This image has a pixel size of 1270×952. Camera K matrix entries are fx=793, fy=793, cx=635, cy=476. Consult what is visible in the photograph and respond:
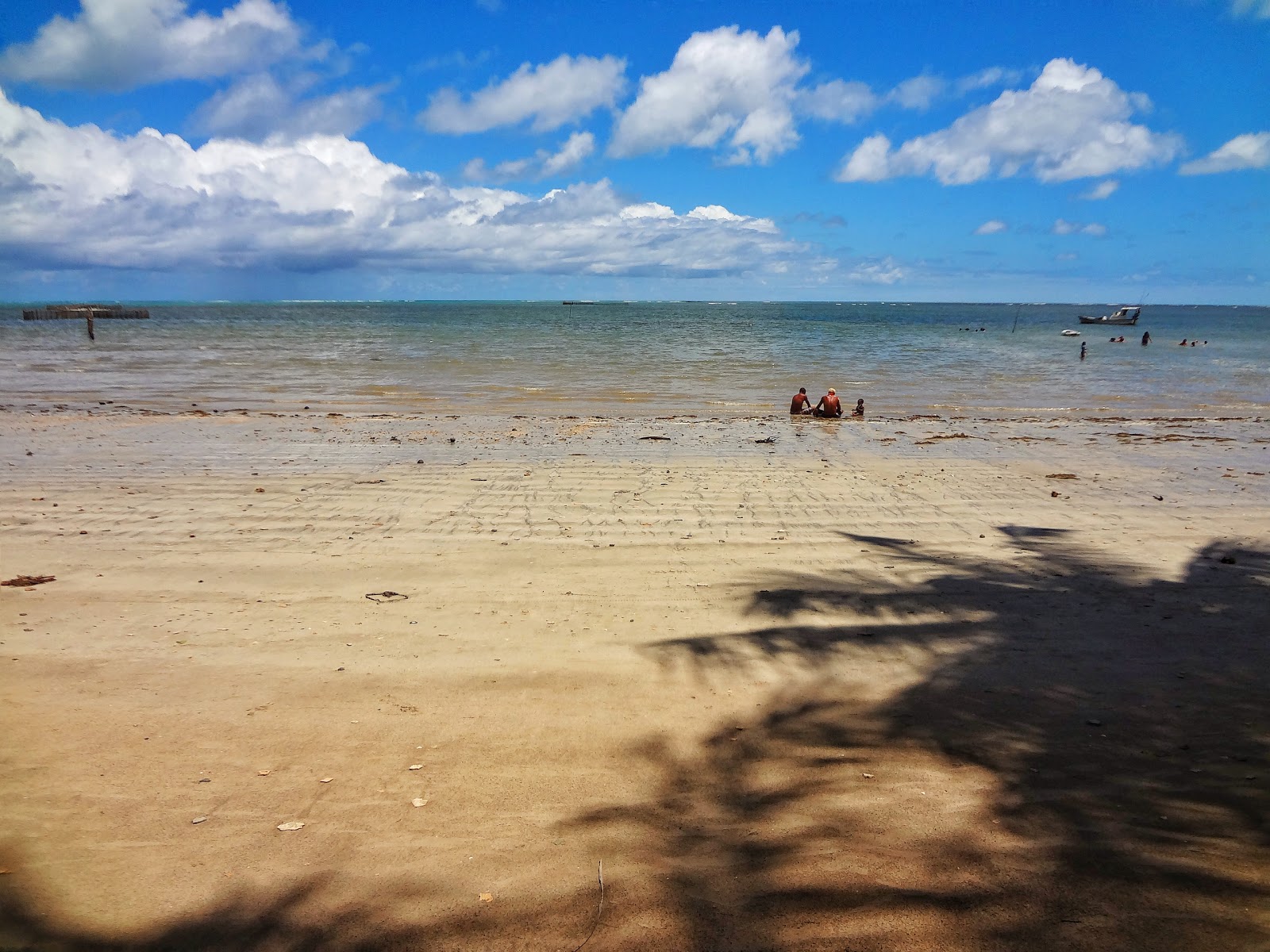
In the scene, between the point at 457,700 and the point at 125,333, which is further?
the point at 125,333

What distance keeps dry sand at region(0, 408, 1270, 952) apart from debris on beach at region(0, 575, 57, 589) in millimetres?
146

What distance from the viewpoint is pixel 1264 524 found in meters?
8.63

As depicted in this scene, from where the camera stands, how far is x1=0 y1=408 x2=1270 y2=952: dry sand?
2.92 m

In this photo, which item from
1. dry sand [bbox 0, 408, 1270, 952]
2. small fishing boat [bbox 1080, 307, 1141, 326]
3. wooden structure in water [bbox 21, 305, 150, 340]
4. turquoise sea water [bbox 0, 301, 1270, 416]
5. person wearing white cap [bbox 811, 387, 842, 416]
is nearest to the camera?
dry sand [bbox 0, 408, 1270, 952]

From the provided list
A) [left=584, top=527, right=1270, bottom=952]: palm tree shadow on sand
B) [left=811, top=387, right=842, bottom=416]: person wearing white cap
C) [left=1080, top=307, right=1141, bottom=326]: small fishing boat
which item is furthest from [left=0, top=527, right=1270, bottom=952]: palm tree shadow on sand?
[left=1080, top=307, right=1141, bottom=326]: small fishing boat

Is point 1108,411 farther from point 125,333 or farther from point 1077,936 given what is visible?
point 125,333

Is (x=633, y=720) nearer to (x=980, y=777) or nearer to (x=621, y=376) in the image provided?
(x=980, y=777)

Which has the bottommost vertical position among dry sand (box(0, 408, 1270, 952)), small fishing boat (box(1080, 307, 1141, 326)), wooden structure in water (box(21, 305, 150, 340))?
dry sand (box(0, 408, 1270, 952))

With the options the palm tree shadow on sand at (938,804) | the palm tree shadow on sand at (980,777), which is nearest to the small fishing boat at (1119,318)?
the palm tree shadow on sand at (980,777)

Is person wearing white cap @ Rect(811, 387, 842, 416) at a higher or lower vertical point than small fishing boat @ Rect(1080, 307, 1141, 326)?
lower

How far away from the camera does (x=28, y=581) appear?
6531mm

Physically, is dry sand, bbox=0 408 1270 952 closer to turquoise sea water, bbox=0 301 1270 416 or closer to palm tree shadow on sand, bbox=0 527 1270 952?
palm tree shadow on sand, bbox=0 527 1270 952

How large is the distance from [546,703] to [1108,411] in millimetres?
20337

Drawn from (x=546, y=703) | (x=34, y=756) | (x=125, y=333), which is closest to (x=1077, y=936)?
(x=546, y=703)
